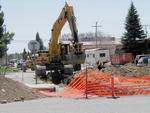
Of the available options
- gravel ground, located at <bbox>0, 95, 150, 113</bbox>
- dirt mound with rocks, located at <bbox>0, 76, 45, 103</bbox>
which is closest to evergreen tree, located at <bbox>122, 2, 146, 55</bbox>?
dirt mound with rocks, located at <bbox>0, 76, 45, 103</bbox>

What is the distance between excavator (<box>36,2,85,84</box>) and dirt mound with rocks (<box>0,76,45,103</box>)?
13.1 m

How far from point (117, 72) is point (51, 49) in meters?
6.82

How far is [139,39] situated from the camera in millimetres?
68250

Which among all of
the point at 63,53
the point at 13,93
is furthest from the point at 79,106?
the point at 63,53

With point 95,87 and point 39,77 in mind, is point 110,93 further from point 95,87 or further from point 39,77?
point 39,77

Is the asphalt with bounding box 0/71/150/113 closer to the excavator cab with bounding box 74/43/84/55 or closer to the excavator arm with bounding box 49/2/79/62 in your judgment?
the excavator cab with bounding box 74/43/84/55

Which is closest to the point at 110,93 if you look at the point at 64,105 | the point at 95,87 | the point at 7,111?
the point at 95,87

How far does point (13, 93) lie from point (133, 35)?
187ft

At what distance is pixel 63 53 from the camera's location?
30219 mm

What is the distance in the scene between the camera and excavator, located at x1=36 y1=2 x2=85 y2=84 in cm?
2758

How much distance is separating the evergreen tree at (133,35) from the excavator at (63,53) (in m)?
37.6

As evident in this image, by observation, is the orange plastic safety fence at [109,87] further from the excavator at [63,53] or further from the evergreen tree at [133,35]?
the evergreen tree at [133,35]

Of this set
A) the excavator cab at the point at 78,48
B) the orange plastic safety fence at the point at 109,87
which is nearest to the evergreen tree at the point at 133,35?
the excavator cab at the point at 78,48

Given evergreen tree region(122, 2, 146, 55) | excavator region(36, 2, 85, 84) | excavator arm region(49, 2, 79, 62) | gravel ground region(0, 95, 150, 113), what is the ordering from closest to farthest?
gravel ground region(0, 95, 150, 113)
excavator region(36, 2, 85, 84)
excavator arm region(49, 2, 79, 62)
evergreen tree region(122, 2, 146, 55)
